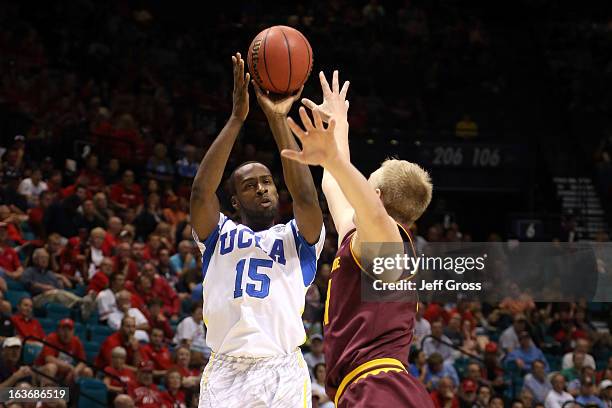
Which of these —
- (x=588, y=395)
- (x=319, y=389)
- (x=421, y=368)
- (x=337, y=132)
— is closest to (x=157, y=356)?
(x=319, y=389)

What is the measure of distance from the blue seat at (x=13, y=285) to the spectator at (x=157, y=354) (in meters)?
1.47

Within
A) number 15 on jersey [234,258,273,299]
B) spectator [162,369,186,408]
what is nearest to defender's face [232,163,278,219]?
number 15 on jersey [234,258,273,299]

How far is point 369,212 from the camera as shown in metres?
3.49

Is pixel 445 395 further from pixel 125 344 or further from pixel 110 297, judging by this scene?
pixel 110 297

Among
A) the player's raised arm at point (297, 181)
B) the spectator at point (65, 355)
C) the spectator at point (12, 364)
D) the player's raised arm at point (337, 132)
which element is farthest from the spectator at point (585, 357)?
the player's raised arm at point (337, 132)

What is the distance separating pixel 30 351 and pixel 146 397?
1.22 metres

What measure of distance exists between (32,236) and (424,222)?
7104 mm

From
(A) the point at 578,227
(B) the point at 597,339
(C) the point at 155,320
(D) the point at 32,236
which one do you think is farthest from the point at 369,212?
(A) the point at 578,227

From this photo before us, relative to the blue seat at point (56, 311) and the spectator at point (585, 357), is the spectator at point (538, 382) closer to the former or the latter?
the spectator at point (585, 357)

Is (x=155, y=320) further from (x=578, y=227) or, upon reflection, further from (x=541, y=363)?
(x=578, y=227)

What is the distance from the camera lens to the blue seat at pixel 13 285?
10.2 metres

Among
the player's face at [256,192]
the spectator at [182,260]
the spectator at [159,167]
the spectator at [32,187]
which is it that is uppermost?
the spectator at [159,167]

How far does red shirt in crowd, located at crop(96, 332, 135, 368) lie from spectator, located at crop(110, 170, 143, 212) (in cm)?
309

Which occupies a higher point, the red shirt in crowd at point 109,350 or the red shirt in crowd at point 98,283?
the red shirt in crowd at point 98,283
